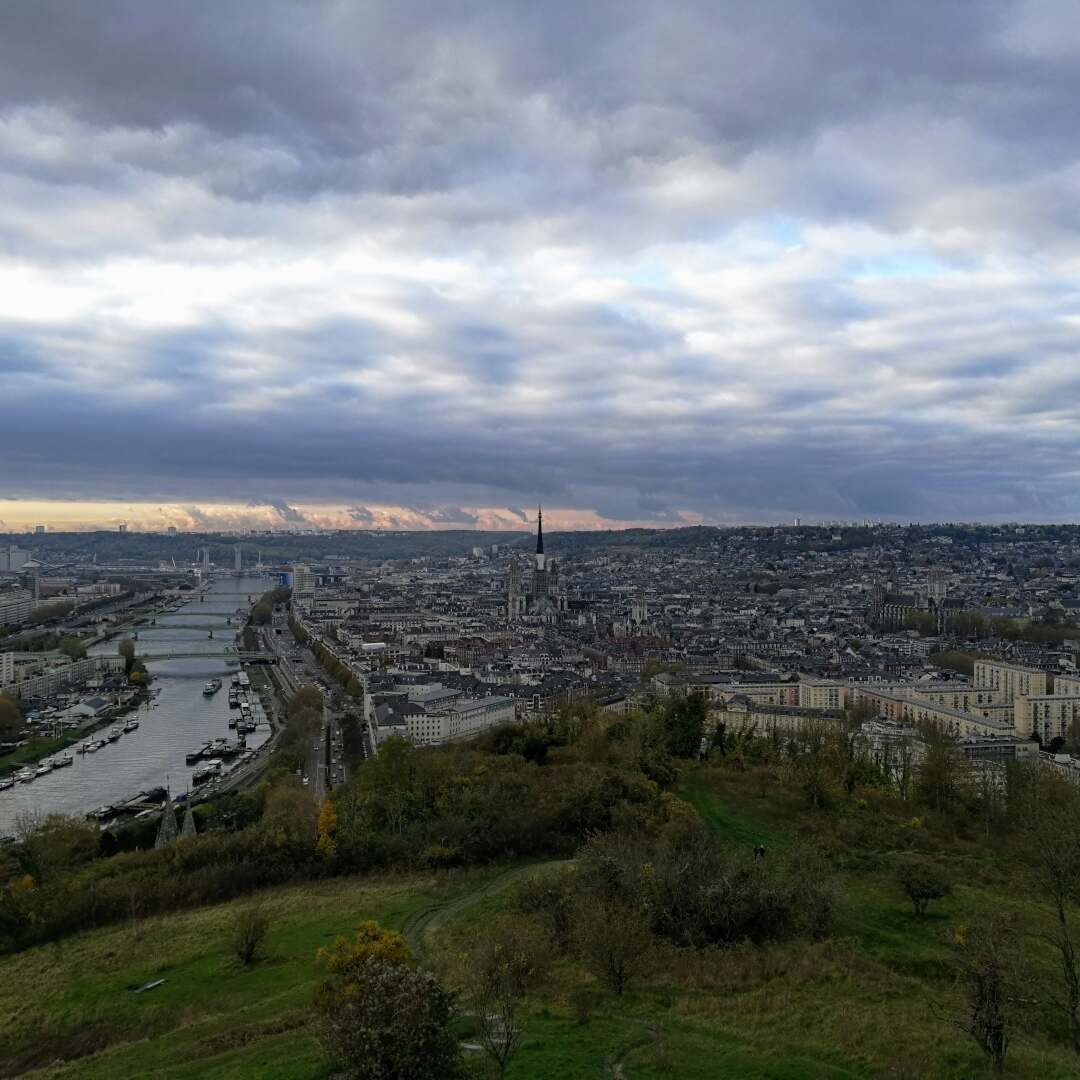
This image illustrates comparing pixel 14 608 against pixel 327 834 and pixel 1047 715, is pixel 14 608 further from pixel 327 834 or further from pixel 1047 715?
pixel 1047 715

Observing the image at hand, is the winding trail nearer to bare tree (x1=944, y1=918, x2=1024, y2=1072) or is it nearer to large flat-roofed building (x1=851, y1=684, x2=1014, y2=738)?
bare tree (x1=944, y1=918, x2=1024, y2=1072)

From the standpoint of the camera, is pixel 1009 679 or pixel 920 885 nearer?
pixel 920 885

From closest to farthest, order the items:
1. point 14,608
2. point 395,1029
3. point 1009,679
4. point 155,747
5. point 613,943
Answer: point 395,1029 < point 613,943 < point 155,747 < point 1009,679 < point 14,608

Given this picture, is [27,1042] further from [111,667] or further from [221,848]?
[111,667]

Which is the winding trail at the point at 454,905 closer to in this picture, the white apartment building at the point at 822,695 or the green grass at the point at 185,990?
the green grass at the point at 185,990

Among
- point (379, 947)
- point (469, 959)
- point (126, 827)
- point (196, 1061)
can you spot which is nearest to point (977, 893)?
point (469, 959)

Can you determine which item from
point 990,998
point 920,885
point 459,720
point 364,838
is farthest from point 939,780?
point 459,720
